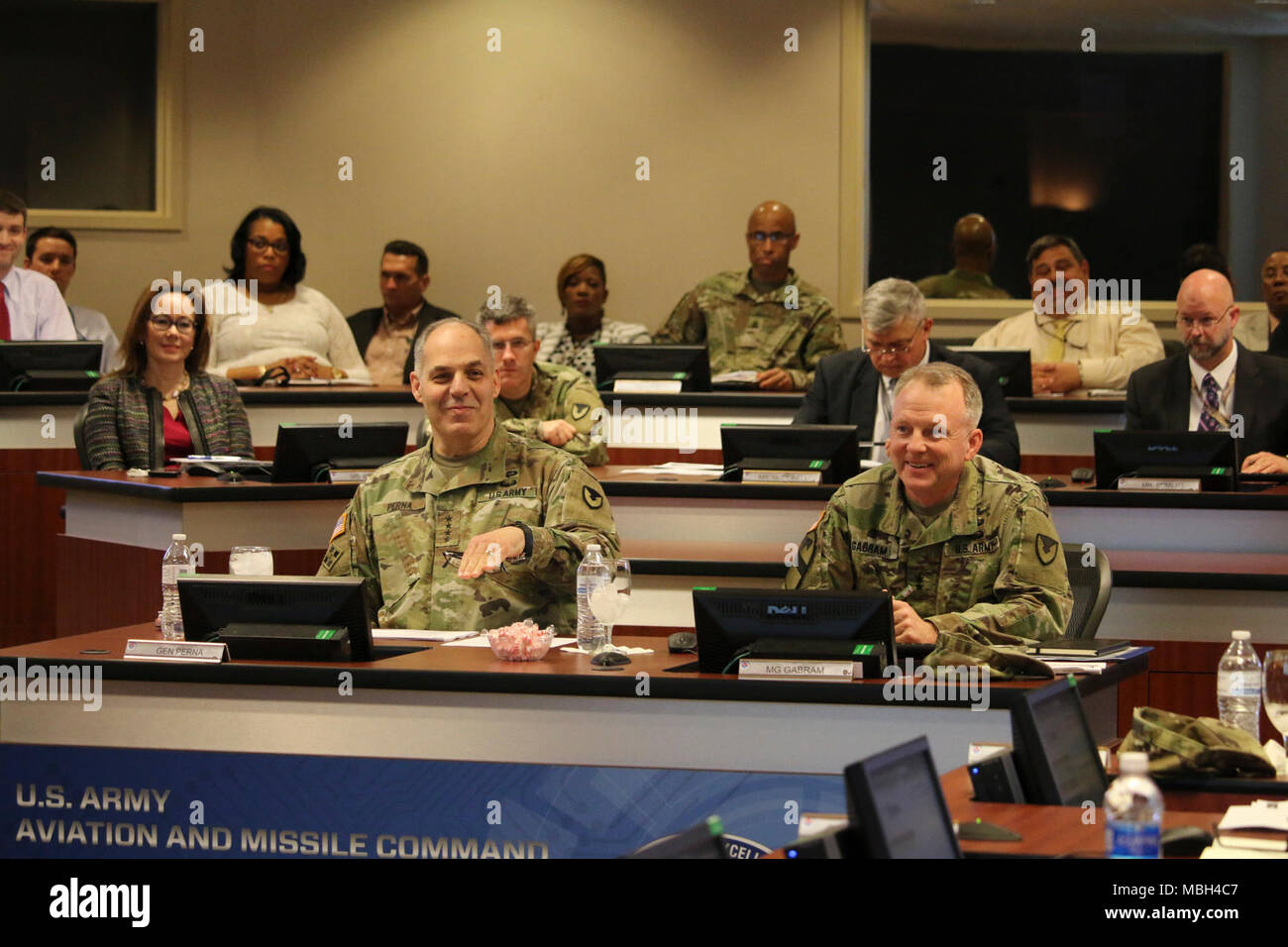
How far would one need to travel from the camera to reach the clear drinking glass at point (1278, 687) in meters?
2.68

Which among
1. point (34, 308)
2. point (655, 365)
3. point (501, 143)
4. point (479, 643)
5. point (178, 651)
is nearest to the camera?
point (178, 651)

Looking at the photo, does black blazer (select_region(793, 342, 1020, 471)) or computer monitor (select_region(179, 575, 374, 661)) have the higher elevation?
black blazer (select_region(793, 342, 1020, 471))

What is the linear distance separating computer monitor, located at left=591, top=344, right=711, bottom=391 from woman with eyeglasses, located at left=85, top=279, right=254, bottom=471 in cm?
154

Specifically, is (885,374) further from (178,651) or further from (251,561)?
(178,651)

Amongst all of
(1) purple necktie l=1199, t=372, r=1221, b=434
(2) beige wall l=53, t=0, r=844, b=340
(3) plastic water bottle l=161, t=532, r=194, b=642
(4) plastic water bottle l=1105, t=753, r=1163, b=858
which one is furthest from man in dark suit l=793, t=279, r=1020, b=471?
(2) beige wall l=53, t=0, r=844, b=340

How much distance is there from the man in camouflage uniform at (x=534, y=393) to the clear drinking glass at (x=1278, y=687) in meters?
3.16

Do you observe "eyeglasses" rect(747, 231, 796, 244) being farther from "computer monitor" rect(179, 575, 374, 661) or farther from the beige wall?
"computer monitor" rect(179, 575, 374, 661)

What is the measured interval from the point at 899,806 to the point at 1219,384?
4.29m

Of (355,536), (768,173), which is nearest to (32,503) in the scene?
(355,536)

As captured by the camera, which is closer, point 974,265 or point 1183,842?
point 1183,842

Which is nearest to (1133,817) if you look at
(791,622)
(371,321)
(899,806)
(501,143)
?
(899,806)

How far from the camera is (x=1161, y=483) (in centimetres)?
475

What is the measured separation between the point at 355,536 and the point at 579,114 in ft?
18.6

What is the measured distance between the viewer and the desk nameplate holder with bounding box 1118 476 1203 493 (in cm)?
473
